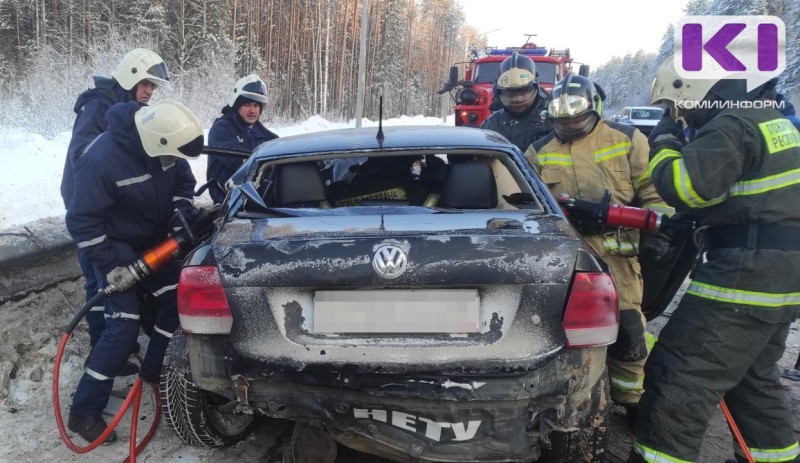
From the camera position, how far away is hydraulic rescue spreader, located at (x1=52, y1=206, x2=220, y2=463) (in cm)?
262

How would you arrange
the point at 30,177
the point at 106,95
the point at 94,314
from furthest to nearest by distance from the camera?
1. the point at 30,177
2. the point at 106,95
3. the point at 94,314

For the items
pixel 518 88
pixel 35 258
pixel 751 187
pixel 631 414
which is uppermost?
pixel 518 88

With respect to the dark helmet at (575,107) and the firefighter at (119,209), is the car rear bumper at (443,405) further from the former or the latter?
the dark helmet at (575,107)

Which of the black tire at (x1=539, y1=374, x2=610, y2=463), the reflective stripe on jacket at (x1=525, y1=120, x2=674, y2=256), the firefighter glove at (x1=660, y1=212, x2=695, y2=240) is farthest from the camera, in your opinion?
the reflective stripe on jacket at (x1=525, y1=120, x2=674, y2=256)

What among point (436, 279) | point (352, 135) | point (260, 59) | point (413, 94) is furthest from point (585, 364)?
point (413, 94)

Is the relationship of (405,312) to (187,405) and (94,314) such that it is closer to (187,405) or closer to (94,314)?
(187,405)

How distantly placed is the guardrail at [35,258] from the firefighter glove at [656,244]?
3.44 metres

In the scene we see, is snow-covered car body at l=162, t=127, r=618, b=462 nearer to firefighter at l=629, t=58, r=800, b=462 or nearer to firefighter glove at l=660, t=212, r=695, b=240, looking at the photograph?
firefighter at l=629, t=58, r=800, b=462

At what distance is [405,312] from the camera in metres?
1.81

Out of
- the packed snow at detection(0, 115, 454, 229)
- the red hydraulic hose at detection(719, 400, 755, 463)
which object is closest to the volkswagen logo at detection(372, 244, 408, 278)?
the red hydraulic hose at detection(719, 400, 755, 463)

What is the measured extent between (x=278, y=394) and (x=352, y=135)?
1.45m

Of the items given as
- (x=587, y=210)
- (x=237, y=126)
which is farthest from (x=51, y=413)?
(x=587, y=210)

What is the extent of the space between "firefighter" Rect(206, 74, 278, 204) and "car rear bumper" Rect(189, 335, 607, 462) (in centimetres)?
297

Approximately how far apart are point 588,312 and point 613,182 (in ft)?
5.12
